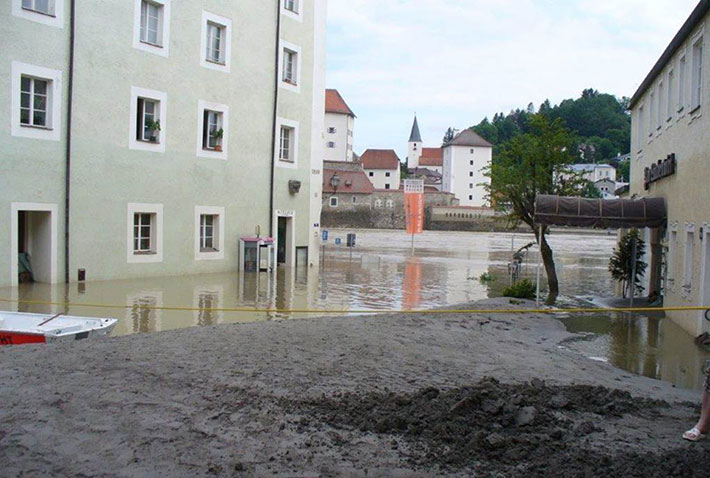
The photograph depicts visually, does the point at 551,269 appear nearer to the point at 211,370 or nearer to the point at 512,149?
the point at 512,149

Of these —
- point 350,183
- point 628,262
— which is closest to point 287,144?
point 628,262

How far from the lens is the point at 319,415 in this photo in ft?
21.3

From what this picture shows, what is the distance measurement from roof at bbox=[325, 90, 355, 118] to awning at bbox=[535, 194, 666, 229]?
97.7 m

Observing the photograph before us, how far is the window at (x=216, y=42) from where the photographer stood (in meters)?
25.5

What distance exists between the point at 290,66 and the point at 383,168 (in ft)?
374

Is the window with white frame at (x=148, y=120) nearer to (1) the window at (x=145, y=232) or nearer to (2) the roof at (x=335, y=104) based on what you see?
(1) the window at (x=145, y=232)

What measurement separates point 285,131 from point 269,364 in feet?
72.5

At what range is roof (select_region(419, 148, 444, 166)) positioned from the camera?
18038 centimetres

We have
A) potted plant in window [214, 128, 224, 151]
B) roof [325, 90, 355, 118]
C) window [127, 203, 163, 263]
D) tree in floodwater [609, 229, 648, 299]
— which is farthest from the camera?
roof [325, 90, 355, 118]

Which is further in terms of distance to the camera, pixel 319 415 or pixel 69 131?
pixel 69 131

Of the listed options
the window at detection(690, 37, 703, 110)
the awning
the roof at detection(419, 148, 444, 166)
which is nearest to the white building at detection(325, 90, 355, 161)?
the roof at detection(419, 148, 444, 166)

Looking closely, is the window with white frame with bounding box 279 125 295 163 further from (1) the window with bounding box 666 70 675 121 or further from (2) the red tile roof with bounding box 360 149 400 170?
(2) the red tile roof with bounding box 360 149 400 170

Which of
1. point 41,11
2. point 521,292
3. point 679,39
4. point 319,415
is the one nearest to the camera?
point 319,415

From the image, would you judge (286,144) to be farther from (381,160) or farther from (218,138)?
(381,160)
